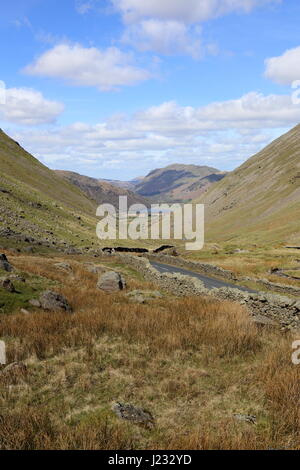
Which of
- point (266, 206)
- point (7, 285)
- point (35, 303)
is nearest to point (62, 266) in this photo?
point (7, 285)

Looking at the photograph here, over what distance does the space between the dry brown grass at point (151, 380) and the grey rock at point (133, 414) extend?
0.57ft

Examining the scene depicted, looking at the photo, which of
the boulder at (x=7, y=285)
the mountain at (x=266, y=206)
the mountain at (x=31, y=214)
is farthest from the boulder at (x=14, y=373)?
the mountain at (x=266, y=206)

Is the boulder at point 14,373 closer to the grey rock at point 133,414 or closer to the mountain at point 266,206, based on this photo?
the grey rock at point 133,414

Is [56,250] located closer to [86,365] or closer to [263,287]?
[263,287]

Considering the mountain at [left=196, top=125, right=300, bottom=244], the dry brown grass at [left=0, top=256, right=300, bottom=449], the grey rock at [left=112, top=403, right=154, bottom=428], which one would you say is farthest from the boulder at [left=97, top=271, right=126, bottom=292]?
the mountain at [left=196, top=125, right=300, bottom=244]

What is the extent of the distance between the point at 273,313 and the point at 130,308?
7650 millimetres

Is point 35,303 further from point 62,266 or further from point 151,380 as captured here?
point 62,266

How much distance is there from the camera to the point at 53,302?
15.4m

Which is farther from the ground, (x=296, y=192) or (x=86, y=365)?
(x=296, y=192)

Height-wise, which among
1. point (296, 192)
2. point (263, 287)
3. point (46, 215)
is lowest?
point (263, 287)

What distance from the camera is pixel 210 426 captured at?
7113mm

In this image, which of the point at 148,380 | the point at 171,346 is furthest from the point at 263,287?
the point at 148,380

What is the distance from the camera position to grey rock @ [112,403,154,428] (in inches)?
285

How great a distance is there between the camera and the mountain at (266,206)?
114 metres
